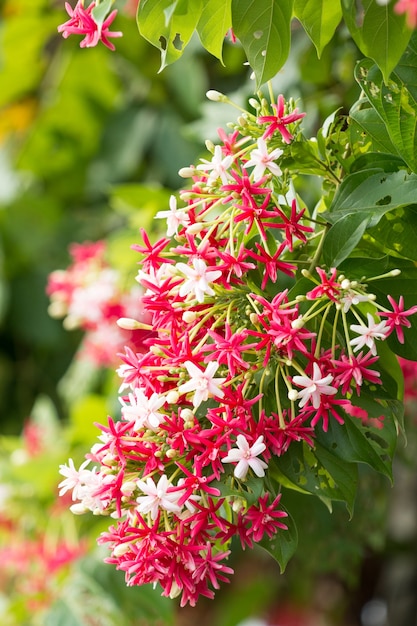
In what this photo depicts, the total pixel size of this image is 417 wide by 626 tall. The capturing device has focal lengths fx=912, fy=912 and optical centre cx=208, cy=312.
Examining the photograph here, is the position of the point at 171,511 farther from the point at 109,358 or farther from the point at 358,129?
the point at 109,358

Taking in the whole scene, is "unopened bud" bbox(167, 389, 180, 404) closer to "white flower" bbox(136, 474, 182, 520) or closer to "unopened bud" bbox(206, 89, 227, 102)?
"white flower" bbox(136, 474, 182, 520)

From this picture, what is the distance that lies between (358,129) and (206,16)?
14cm

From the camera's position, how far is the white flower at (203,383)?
1.94 feet

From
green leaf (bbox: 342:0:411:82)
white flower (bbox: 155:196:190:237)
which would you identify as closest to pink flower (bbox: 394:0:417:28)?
green leaf (bbox: 342:0:411:82)

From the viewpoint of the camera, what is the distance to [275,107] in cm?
66

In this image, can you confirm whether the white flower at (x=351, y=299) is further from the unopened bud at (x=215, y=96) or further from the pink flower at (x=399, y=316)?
the unopened bud at (x=215, y=96)

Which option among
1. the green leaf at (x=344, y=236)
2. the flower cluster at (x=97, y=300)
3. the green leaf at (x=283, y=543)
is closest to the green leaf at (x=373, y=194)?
the green leaf at (x=344, y=236)

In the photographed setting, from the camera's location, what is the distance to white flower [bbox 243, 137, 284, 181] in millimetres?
628

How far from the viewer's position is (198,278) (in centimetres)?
61

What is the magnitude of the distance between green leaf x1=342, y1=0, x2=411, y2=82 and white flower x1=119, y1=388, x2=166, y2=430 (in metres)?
0.27

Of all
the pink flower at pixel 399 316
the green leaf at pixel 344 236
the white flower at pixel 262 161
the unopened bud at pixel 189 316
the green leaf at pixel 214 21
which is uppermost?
the green leaf at pixel 214 21

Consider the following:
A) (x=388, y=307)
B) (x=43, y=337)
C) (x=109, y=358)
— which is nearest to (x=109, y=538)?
(x=388, y=307)

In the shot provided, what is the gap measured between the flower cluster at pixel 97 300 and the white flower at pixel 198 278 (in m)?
0.74

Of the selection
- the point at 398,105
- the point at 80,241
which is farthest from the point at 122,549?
the point at 80,241
